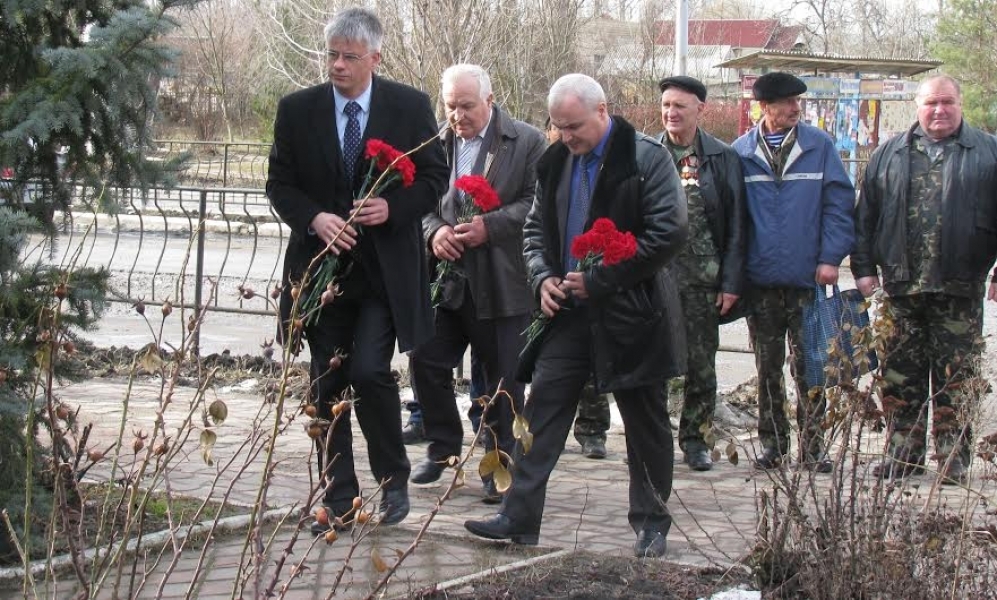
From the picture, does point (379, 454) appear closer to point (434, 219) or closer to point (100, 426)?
point (434, 219)

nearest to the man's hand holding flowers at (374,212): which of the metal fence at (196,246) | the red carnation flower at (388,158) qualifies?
the red carnation flower at (388,158)

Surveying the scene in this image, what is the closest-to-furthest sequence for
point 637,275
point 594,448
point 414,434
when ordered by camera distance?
point 637,275
point 594,448
point 414,434

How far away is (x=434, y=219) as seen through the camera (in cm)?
693

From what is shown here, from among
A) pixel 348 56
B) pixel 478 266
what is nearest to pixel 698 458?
pixel 478 266

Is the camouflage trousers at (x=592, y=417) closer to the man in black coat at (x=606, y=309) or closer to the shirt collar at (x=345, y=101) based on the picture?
the man in black coat at (x=606, y=309)

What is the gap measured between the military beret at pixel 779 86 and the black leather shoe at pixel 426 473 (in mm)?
2577

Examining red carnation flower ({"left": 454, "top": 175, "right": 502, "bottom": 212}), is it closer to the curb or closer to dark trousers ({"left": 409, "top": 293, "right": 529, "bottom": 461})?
dark trousers ({"left": 409, "top": 293, "right": 529, "bottom": 461})

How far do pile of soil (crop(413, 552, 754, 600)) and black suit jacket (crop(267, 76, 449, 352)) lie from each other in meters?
1.28

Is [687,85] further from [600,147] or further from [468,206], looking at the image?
[600,147]

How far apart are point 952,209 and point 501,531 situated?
9.81 feet

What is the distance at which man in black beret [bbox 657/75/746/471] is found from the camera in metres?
7.34

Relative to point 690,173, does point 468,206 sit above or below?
below

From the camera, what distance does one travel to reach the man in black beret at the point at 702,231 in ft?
24.1

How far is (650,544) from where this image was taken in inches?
217
